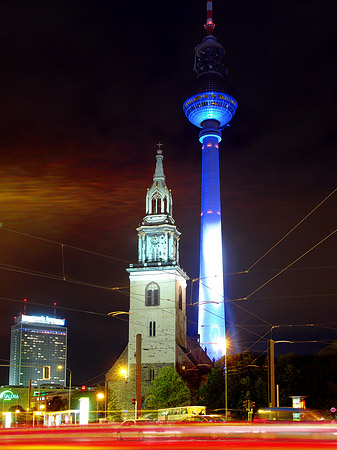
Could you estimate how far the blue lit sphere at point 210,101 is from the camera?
134 meters

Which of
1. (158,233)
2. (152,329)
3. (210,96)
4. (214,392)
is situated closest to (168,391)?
(214,392)

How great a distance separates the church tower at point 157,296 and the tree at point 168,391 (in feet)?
19.1

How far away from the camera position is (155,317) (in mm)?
94125

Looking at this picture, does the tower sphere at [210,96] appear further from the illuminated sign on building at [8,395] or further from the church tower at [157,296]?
the illuminated sign on building at [8,395]

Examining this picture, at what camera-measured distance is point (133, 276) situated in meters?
96.0

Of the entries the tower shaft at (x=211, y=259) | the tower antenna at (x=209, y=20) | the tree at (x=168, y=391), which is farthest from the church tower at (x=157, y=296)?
the tower antenna at (x=209, y=20)

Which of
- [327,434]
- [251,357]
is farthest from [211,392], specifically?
[327,434]

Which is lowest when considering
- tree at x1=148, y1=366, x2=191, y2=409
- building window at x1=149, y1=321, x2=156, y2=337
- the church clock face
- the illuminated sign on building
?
the illuminated sign on building

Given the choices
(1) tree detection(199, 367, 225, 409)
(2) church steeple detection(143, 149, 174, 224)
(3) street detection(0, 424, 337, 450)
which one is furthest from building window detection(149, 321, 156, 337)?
(3) street detection(0, 424, 337, 450)

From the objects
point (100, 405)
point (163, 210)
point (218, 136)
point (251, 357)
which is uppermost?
point (218, 136)

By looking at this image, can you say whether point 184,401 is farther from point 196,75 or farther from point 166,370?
point 196,75

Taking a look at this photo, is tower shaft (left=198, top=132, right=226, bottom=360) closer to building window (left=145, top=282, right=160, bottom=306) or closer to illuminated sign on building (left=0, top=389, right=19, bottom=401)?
building window (left=145, top=282, right=160, bottom=306)

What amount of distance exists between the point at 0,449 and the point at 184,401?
66.4 m

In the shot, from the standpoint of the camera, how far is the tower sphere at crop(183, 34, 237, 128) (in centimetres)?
13350
